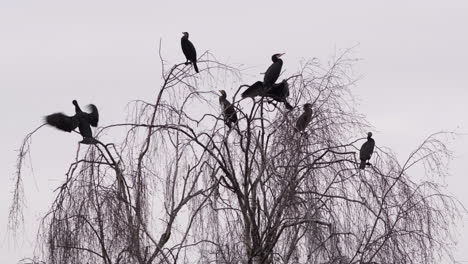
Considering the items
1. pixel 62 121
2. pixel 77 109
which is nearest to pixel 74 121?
pixel 62 121

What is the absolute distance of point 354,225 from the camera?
6.38 m

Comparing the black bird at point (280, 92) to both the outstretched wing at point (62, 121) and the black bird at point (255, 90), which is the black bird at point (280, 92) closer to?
the black bird at point (255, 90)

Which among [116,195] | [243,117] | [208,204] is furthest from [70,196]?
[243,117]

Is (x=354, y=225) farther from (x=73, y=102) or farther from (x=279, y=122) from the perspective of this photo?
(x=73, y=102)

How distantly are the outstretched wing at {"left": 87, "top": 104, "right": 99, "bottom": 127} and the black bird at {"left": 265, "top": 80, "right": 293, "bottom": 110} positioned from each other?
5.16 feet

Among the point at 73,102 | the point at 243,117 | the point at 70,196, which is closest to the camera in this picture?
the point at 70,196

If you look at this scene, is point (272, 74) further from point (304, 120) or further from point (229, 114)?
point (304, 120)

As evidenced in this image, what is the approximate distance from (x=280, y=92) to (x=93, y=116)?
1.71 meters

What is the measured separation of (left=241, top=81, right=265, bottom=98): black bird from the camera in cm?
694

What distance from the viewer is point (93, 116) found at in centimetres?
738

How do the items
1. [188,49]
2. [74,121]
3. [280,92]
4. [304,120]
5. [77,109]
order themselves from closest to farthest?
[304,120], [280,92], [74,121], [77,109], [188,49]

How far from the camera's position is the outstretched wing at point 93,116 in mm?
7298

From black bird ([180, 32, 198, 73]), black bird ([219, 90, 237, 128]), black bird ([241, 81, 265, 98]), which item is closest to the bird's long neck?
black bird ([180, 32, 198, 73])

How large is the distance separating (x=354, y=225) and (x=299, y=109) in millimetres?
1039
